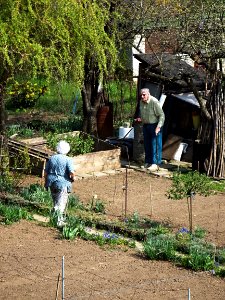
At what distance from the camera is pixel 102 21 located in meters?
14.9

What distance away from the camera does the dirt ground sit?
1011 centimetres

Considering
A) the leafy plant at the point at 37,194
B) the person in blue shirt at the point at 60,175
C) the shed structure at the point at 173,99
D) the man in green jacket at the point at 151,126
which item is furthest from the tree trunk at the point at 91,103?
the person in blue shirt at the point at 60,175

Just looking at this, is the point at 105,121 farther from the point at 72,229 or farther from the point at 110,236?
the point at 110,236

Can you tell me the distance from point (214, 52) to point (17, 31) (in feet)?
17.0

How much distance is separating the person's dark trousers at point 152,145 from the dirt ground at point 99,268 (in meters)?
2.85

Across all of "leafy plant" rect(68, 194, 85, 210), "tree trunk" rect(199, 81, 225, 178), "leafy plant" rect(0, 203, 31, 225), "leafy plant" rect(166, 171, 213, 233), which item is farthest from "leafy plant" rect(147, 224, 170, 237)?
"tree trunk" rect(199, 81, 225, 178)

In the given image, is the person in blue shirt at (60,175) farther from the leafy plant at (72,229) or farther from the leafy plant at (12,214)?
the leafy plant at (12,214)

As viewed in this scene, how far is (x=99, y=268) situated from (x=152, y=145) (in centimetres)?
662

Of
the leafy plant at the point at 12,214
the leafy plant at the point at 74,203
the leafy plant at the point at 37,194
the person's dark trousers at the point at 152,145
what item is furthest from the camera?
the person's dark trousers at the point at 152,145

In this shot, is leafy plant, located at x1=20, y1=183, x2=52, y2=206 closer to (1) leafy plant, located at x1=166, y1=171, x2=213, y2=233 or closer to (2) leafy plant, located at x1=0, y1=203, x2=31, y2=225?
(2) leafy plant, located at x1=0, y1=203, x2=31, y2=225

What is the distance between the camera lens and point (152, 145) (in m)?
17.5

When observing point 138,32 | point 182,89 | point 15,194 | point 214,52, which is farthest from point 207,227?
point 138,32

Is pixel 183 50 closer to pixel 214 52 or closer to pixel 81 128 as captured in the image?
pixel 214 52

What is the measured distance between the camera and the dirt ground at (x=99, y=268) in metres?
10.1
